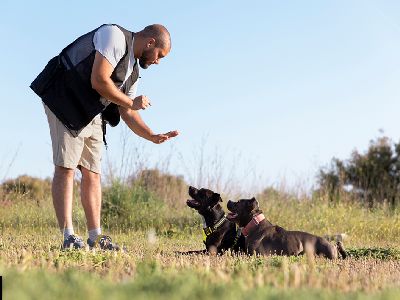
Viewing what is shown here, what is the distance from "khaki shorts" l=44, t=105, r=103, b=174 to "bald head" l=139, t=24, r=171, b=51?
1.20 meters

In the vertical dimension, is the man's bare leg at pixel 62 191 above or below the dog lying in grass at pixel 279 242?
above

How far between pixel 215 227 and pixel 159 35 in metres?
2.52

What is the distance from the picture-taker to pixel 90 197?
8.20m

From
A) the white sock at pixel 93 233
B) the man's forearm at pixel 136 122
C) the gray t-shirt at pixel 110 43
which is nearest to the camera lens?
the gray t-shirt at pixel 110 43

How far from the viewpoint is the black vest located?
766cm

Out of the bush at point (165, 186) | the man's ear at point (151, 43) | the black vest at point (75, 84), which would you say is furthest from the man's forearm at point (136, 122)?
the bush at point (165, 186)

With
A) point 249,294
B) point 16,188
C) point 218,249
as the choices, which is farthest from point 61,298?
point 16,188

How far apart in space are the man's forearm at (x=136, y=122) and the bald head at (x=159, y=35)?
1071 mm

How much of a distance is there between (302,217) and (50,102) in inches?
302

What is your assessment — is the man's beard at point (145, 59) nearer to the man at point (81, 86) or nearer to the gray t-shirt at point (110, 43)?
the man at point (81, 86)

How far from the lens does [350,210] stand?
1466cm

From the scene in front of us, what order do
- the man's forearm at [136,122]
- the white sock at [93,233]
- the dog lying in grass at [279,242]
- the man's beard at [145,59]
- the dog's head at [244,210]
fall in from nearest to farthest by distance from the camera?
the man's beard at [145,59]
the dog lying in grass at [279,242]
the white sock at [93,233]
the man's forearm at [136,122]
the dog's head at [244,210]

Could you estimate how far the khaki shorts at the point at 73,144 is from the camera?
25.4 ft

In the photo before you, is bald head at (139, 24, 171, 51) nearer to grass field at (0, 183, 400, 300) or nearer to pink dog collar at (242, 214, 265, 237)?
grass field at (0, 183, 400, 300)
